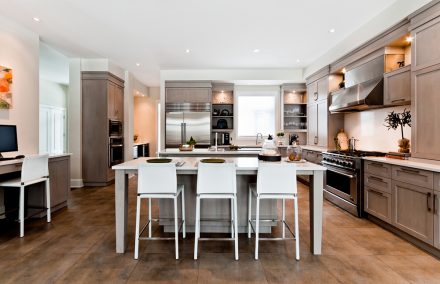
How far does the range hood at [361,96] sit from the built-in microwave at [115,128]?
196 inches

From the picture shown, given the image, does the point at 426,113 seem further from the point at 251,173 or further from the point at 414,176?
the point at 251,173

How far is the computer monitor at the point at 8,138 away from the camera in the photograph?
3509 mm

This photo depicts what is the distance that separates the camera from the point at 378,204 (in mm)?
3432

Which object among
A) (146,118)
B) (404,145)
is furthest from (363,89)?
(146,118)

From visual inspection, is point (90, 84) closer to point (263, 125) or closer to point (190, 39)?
point (190, 39)

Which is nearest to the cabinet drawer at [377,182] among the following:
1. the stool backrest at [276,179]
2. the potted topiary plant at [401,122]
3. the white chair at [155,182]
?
the potted topiary plant at [401,122]

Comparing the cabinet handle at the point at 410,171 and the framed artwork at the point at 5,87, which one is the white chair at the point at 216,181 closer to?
the cabinet handle at the point at 410,171

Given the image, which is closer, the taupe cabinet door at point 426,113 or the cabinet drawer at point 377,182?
the taupe cabinet door at point 426,113

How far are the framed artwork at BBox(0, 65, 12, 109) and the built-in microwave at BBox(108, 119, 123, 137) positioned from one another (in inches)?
92.2

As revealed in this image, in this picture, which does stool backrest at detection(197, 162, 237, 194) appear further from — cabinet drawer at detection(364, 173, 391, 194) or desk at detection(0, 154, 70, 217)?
desk at detection(0, 154, 70, 217)

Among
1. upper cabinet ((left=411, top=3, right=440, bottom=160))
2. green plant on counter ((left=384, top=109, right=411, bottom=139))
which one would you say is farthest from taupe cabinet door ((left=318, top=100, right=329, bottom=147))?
upper cabinet ((left=411, top=3, right=440, bottom=160))

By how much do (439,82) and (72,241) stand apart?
4468 millimetres

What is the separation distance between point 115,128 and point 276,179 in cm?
500

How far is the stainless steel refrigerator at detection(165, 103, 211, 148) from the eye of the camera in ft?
22.4
